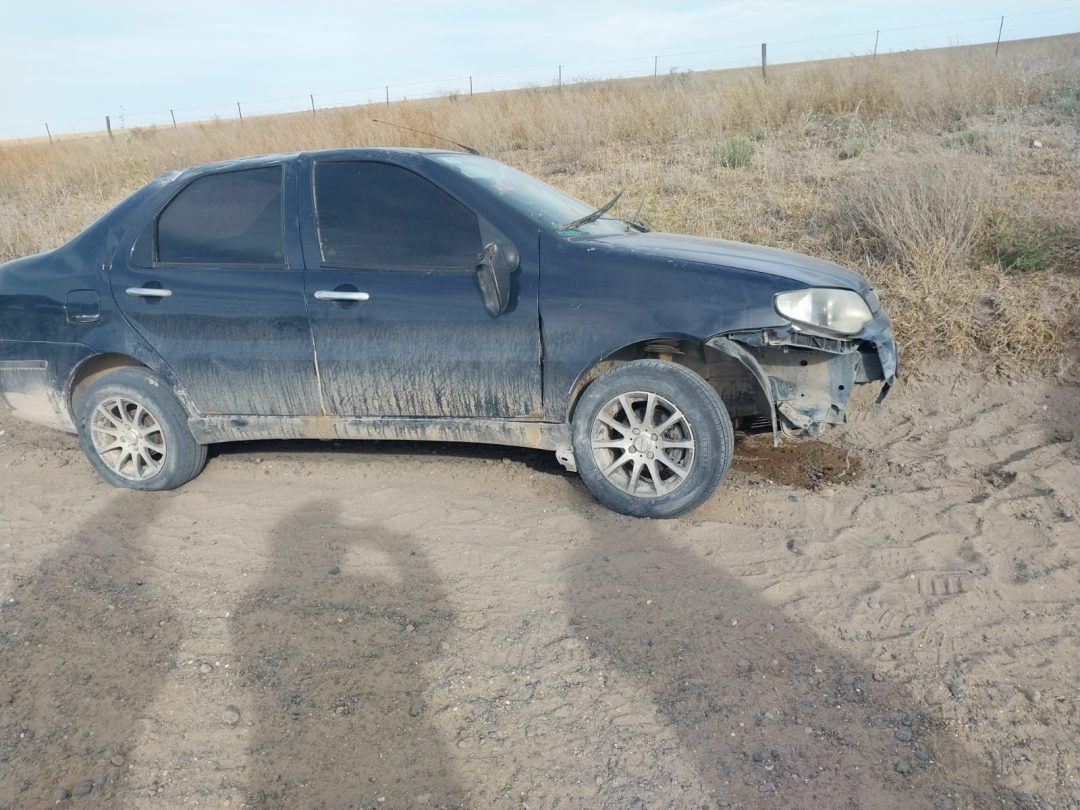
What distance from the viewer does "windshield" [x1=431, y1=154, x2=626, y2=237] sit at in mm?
4340

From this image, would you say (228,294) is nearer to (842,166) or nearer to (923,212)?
(923,212)

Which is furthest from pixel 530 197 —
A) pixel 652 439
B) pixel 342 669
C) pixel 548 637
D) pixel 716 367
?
pixel 342 669

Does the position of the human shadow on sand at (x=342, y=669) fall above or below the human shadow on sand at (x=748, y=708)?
below

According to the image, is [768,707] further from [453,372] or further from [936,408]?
[936,408]

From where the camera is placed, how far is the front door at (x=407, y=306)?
167 inches

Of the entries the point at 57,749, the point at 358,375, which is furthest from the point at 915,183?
the point at 57,749

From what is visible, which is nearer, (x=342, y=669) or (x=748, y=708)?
(x=748, y=708)

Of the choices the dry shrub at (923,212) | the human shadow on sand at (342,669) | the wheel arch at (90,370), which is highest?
the dry shrub at (923,212)

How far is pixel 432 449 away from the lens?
5418 millimetres

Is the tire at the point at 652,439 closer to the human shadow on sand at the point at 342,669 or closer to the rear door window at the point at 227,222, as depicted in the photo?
the human shadow on sand at the point at 342,669

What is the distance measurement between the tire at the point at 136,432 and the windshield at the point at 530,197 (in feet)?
6.82

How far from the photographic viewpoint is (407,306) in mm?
4289

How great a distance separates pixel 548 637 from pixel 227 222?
286cm

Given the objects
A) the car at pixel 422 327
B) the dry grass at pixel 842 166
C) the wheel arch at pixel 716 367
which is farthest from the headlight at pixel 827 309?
the dry grass at pixel 842 166
